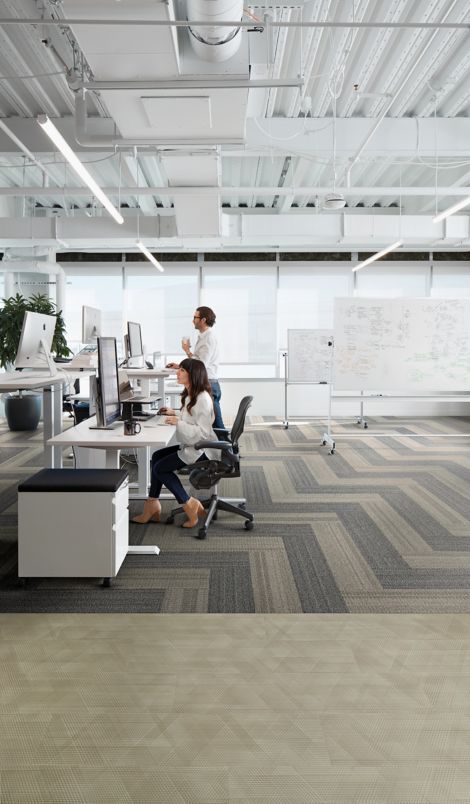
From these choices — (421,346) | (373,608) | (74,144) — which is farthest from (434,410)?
(373,608)

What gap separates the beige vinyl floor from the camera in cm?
170

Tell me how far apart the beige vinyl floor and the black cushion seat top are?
0.59 m

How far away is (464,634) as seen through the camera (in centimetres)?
258

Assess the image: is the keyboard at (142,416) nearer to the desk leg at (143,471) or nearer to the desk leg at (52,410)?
the desk leg at (143,471)

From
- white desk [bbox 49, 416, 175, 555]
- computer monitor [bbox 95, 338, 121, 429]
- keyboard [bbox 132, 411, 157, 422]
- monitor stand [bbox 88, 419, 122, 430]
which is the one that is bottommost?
white desk [bbox 49, 416, 175, 555]

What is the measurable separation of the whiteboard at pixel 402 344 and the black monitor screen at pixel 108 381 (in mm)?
3607

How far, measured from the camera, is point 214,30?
345cm

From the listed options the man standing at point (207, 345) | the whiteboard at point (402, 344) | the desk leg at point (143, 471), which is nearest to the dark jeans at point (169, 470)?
the desk leg at point (143, 471)

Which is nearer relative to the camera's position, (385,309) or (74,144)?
(74,144)

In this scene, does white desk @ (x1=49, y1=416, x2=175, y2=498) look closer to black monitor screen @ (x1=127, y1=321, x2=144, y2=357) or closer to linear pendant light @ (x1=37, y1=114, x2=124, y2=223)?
linear pendant light @ (x1=37, y1=114, x2=124, y2=223)

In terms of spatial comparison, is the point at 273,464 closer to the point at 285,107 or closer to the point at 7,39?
the point at 285,107

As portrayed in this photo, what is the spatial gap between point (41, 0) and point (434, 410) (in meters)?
8.70

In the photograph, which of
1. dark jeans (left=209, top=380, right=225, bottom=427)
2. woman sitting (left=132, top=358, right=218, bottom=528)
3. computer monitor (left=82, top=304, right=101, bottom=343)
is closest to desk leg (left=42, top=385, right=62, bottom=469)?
woman sitting (left=132, top=358, right=218, bottom=528)

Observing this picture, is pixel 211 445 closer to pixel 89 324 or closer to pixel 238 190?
pixel 89 324
